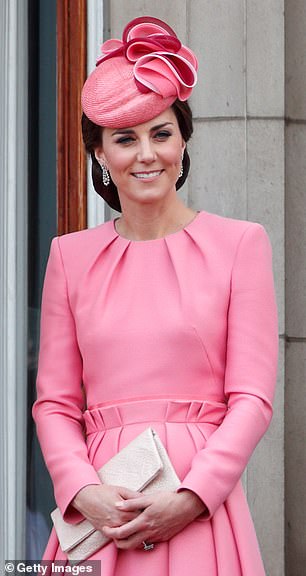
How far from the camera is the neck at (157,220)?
3.68 meters

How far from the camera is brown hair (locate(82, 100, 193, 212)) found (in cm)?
365

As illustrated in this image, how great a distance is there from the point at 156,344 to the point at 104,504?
17.0 inches

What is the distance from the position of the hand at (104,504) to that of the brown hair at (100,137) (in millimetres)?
850

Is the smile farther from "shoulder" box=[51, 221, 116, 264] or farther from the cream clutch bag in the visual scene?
the cream clutch bag

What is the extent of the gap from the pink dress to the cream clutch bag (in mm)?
34

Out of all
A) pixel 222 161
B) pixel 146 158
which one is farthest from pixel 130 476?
pixel 222 161

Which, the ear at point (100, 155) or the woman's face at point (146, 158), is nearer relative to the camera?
the woman's face at point (146, 158)

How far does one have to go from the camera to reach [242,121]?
5371 mm

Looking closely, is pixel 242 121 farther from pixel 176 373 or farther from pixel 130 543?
pixel 130 543

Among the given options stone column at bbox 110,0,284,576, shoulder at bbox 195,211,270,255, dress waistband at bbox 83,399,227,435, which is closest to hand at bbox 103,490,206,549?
dress waistband at bbox 83,399,227,435

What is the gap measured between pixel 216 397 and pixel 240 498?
0.89 feet
